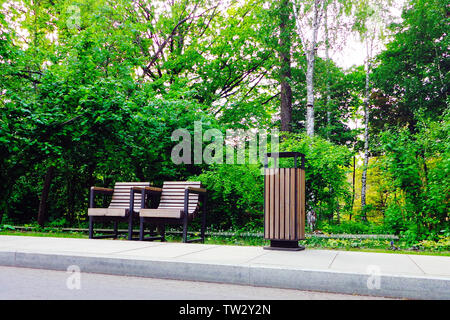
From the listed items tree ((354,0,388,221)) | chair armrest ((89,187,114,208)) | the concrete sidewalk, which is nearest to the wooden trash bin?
the concrete sidewalk

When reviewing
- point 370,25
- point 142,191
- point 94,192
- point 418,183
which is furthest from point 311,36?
point 94,192

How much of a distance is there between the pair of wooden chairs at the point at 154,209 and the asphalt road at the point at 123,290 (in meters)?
2.46

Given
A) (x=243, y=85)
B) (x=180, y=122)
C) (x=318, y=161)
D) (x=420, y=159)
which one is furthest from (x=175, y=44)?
(x=420, y=159)

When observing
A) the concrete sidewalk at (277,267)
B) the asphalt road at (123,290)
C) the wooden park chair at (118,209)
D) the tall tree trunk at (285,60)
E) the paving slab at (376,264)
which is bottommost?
the asphalt road at (123,290)

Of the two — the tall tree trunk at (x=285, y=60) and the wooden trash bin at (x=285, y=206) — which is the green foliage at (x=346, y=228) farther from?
the tall tree trunk at (x=285, y=60)

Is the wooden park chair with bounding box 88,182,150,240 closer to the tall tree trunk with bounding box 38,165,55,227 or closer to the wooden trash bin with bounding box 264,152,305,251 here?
the wooden trash bin with bounding box 264,152,305,251

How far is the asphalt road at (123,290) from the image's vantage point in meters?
3.31

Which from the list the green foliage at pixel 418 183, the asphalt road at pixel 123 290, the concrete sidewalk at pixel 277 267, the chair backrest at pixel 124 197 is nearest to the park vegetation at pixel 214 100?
the green foliage at pixel 418 183

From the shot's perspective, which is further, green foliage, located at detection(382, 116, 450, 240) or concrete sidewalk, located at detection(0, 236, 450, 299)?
green foliage, located at detection(382, 116, 450, 240)

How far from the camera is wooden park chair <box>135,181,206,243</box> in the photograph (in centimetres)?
658

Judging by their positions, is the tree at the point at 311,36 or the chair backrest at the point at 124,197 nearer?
the chair backrest at the point at 124,197

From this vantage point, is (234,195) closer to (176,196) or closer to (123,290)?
(176,196)

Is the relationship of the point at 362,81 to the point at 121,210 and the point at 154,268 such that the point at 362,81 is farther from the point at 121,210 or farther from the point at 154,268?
the point at 154,268
